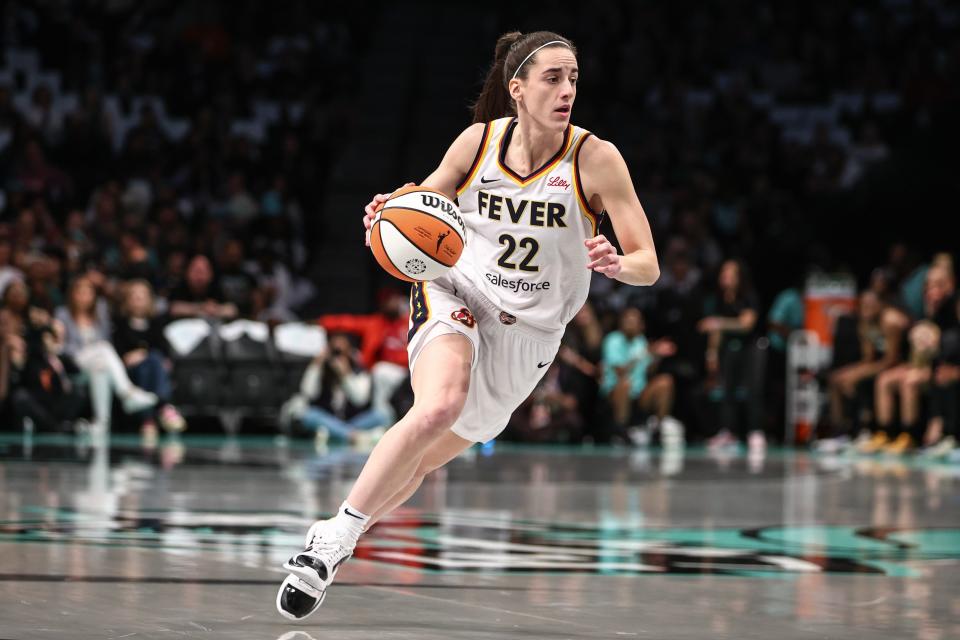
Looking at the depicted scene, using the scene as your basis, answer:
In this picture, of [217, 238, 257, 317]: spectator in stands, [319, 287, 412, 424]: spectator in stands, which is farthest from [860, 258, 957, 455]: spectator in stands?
[217, 238, 257, 317]: spectator in stands

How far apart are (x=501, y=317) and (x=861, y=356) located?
429 inches

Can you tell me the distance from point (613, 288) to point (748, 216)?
1.98m

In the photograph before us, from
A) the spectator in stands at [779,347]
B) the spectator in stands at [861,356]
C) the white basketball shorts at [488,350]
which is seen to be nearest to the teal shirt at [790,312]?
the spectator in stands at [779,347]

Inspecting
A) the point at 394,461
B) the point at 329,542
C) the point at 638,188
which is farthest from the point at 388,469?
the point at 638,188

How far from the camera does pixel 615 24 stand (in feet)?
70.5

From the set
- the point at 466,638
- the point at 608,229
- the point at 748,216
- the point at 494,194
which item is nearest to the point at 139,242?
the point at 608,229

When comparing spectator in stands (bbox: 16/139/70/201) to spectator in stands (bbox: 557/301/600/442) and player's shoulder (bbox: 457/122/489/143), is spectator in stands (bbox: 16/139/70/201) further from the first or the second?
player's shoulder (bbox: 457/122/489/143)

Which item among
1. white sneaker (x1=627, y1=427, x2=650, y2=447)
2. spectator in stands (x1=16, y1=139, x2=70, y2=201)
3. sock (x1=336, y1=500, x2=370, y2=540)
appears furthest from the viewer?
spectator in stands (x1=16, y1=139, x2=70, y2=201)

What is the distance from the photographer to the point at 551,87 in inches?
193

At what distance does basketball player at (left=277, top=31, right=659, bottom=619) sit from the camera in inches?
191

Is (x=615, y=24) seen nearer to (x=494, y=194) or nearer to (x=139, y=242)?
(x=139, y=242)

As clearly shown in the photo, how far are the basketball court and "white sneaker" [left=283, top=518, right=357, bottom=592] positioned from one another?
5.5 inches

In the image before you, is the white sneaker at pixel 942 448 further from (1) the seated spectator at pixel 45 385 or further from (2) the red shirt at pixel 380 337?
(1) the seated spectator at pixel 45 385

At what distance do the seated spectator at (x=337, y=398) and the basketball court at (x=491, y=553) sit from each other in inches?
133
